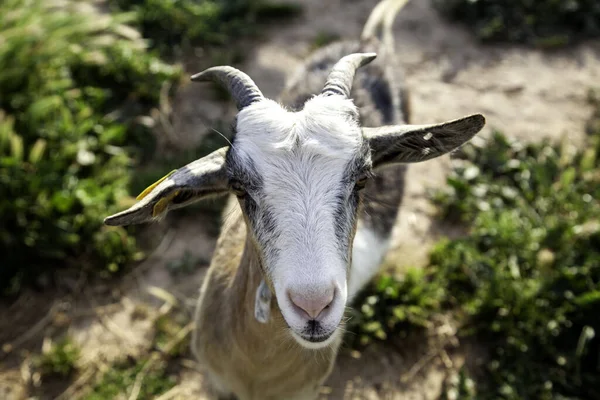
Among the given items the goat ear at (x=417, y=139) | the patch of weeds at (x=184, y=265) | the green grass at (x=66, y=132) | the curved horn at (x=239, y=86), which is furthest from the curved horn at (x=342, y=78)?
the green grass at (x=66, y=132)

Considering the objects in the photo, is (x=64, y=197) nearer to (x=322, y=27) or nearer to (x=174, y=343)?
(x=174, y=343)

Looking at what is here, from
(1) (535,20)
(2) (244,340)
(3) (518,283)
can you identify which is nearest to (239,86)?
(2) (244,340)

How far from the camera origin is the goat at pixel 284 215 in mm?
2295

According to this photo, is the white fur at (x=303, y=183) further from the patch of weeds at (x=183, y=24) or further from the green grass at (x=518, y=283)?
the patch of weeds at (x=183, y=24)

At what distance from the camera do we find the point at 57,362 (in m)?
4.18

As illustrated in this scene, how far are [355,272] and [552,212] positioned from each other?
2.44m

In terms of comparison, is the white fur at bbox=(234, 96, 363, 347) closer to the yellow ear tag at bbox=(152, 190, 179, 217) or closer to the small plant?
the yellow ear tag at bbox=(152, 190, 179, 217)

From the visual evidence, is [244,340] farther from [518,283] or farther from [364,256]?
[518,283]

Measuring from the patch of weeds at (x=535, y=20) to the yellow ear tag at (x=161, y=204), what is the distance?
638 cm

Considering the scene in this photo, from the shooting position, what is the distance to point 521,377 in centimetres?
413

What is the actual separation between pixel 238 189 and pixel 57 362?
8.66 feet

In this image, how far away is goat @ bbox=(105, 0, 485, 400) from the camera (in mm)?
2295

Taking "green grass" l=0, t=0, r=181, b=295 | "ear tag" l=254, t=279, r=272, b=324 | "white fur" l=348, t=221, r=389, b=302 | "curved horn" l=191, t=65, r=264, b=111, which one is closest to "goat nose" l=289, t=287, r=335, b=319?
"ear tag" l=254, t=279, r=272, b=324

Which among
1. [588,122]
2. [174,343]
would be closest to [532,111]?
[588,122]
